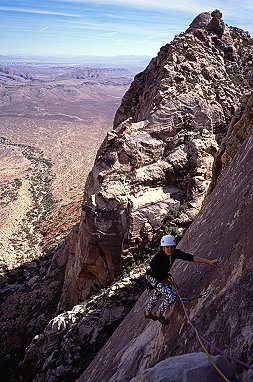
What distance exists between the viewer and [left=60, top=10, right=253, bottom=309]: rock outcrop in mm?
18938

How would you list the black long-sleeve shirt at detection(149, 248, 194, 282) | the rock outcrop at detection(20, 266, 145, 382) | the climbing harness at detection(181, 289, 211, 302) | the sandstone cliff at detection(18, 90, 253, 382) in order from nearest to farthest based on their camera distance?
1. the sandstone cliff at detection(18, 90, 253, 382)
2. the climbing harness at detection(181, 289, 211, 302)
3. the black long-sleeve shirt at detection(149, 248, 194, 282)
4. the rock outcrop at detection(20, 266, 145, 382)

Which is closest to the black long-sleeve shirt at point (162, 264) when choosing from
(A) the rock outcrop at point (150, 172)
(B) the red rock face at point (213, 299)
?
(B) the red rock face at point (213, 299)

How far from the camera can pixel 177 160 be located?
68.1ft

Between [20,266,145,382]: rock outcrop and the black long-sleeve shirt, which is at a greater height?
the black long-sleeve shirt

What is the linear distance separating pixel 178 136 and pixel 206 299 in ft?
49.6

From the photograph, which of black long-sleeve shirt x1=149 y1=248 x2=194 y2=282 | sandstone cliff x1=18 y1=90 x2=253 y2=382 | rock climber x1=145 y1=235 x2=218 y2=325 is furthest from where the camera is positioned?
black long-sleeve shirt x1=149 y1=248 x2=194 y2=282

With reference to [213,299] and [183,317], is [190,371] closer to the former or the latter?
[213,299]

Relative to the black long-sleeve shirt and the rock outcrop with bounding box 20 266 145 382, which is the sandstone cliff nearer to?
the rock outcrop with bounding box 20 266 145 382

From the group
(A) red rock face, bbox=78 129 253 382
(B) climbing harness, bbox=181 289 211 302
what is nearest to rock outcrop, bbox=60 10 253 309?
(A) red rock face, bbox=78 129 253 382

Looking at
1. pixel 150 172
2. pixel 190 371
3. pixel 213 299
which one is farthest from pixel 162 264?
pixel 150 172

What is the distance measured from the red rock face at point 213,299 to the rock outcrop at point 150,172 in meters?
6.37

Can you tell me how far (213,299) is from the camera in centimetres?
772

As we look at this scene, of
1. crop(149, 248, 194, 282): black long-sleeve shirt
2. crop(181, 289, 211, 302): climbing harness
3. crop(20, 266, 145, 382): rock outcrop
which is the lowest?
crop(20, 266, 145, 382): rock outcrop

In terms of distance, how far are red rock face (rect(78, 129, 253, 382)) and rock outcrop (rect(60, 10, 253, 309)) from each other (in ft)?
20.9
